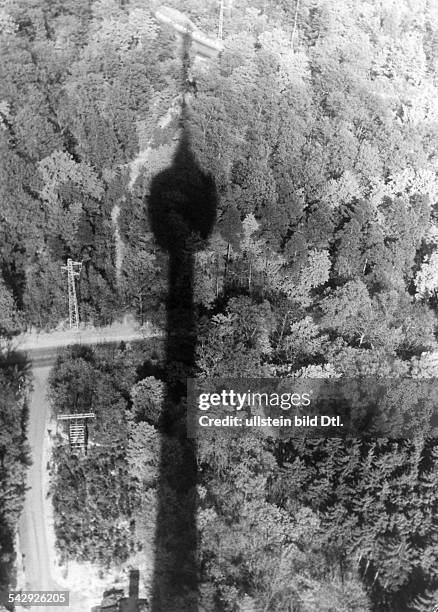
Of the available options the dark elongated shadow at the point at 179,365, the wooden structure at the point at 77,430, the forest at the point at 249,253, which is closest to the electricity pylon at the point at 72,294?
the forest at the point at 249,253

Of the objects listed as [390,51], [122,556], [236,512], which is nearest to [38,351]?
[122,556]

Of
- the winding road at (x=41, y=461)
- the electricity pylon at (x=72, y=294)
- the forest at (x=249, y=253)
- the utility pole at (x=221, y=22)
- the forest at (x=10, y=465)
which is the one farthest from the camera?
the utility pole at (x=221, y=22)

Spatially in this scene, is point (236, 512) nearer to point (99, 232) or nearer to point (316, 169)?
point (99, 232)

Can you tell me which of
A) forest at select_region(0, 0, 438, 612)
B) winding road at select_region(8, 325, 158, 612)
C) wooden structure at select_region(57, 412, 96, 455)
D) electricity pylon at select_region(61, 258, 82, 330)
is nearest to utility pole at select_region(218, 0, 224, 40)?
forest at select_region(0, 0, 438, 612)

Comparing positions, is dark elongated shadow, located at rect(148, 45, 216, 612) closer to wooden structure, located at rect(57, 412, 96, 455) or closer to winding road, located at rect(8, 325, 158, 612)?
winding road, located at rect(8, 325, 158, 612)

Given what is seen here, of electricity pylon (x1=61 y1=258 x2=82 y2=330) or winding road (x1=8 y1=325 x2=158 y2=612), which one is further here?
electricity pylon (x1=61 y1=258 x2=82 y2=330)

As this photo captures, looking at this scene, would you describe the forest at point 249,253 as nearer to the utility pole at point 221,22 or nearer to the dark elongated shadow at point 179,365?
the dark elongated shadow at point 179,365
